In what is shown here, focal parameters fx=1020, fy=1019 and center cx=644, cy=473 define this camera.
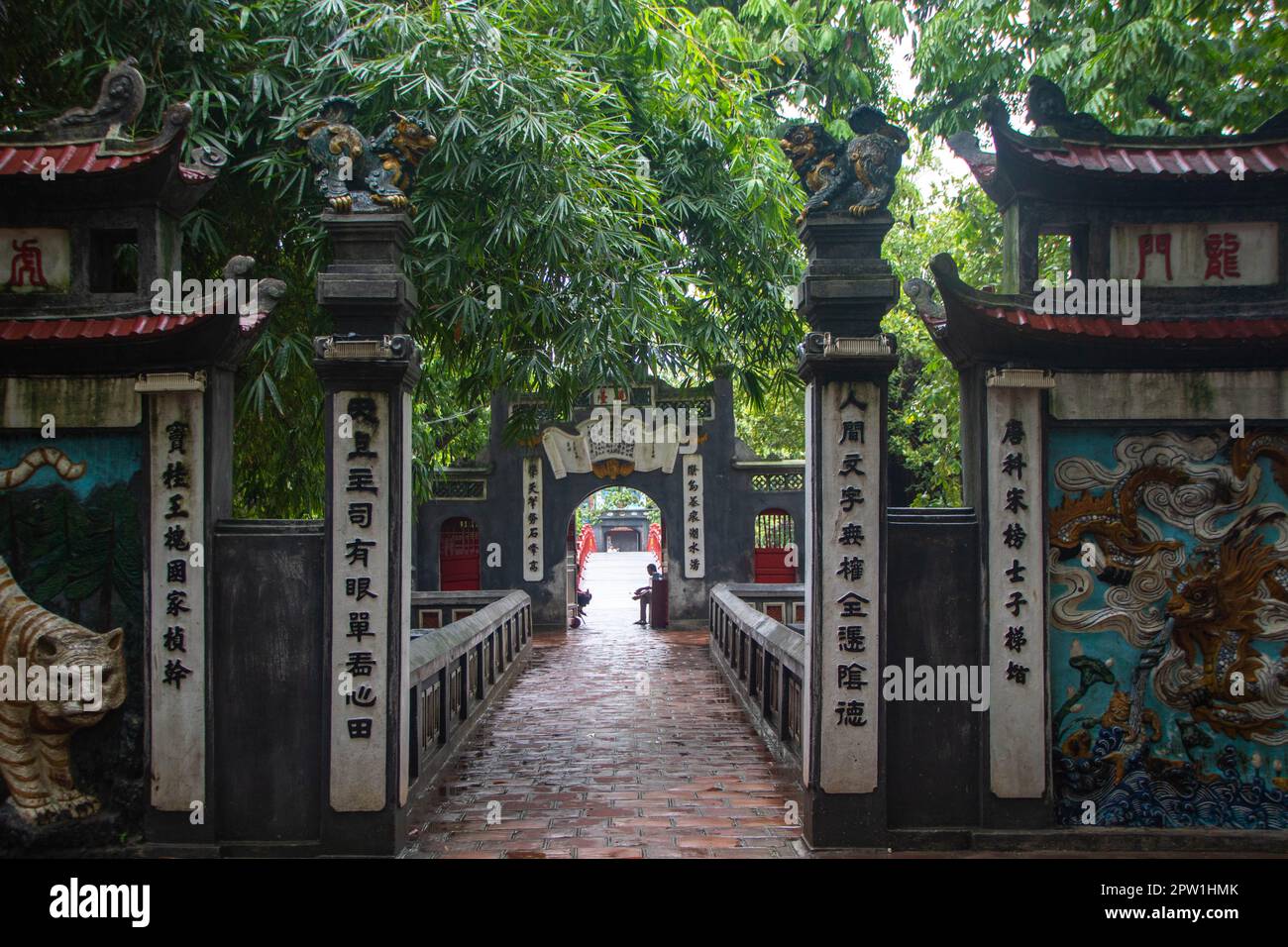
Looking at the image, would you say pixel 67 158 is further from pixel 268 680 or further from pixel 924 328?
pixel 924 328

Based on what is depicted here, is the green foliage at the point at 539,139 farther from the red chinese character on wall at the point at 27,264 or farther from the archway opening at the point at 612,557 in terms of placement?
the archway opening at the point at 612,557

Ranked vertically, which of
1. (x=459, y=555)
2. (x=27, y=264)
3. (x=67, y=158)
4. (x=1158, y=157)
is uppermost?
(x=1158, y=157)

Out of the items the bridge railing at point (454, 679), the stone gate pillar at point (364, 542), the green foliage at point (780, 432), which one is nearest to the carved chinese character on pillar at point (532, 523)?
the green foliage at point (780, 432)

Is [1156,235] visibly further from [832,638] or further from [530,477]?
[530,477]

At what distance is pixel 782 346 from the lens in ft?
33.9

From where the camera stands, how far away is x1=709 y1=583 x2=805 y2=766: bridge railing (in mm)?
7363

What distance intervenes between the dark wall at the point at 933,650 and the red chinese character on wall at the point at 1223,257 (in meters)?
1.96

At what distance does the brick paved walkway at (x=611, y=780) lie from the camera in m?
5.83

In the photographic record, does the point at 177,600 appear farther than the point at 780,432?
No

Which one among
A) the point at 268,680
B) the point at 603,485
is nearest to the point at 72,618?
the point at 268,680

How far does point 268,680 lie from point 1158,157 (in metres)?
5.86

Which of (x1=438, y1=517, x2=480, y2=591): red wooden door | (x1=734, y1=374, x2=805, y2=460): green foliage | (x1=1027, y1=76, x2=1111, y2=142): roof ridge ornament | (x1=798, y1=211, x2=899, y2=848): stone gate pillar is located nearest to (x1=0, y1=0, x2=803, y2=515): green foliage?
(x1=798, y1=211, x2=899, y2=848): stone gate pillar

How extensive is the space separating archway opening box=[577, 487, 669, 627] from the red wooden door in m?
1.62

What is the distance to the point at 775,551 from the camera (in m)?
17.6
